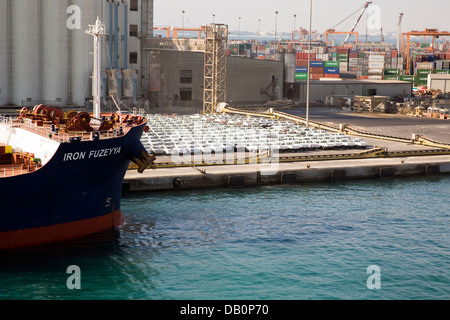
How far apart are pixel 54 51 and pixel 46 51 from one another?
915 mm

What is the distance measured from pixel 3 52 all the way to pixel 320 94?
60.8 m

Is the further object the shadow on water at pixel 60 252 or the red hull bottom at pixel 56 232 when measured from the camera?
the red hull bottom at pixel 56 232

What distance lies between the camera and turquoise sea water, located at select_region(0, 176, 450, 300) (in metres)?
31.2

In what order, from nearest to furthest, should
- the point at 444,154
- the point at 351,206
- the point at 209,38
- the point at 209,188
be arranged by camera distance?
1. the point at 351,206
2. the point at 209,188
3. the point at 444,154
4. the point at 209,38

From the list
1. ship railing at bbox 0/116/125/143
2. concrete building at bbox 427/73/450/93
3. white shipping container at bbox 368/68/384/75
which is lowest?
ship railing at bbox 0/116/125/143

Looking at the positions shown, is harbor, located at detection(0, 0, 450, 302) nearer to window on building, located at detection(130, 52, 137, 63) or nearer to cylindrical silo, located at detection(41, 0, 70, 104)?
cylindrical silo, located at detection(41, 0, 70, 104)

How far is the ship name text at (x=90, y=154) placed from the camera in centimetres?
3612

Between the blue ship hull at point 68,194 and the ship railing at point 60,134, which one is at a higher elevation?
the ship railing at point 60,134

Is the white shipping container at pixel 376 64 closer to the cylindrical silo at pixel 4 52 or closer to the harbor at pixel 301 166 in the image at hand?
the harbor at pixel 301 166

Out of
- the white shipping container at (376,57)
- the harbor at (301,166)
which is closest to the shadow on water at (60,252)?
the harbor at (301,166)

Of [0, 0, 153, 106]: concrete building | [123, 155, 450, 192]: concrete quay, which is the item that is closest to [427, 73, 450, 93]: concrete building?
[0, 0, 153, 106]: concrete building

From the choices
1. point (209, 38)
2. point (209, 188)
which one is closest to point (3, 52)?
point (209, 38)
